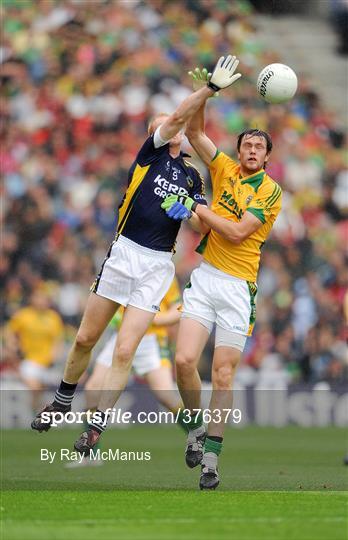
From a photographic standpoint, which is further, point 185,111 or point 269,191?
point 269,191

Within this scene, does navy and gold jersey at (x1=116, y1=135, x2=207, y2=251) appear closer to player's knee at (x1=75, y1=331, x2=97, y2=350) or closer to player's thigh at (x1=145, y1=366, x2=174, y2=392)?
Answer: player's knee at (x1=75, y1=331, x2=97, y2=350)

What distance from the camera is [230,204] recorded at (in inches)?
446

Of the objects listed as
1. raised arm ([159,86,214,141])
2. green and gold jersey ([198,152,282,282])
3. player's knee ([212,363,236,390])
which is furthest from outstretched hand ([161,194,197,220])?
player's knee ([212,363,236,390])

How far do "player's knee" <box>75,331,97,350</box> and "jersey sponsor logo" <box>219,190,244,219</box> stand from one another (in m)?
1.60

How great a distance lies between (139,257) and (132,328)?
639 millimetres

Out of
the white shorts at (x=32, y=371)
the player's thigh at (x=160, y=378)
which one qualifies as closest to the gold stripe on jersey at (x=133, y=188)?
the player's thigh at (x=160, y=378)

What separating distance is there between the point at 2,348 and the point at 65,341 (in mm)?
984

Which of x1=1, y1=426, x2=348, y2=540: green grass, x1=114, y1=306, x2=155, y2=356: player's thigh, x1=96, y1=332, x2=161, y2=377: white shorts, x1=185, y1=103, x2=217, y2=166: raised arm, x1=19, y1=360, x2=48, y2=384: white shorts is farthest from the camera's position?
x1=19, y1=360, x2=48, y2=384: white shorts

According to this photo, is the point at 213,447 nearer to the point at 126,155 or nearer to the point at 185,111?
the point at 185,111

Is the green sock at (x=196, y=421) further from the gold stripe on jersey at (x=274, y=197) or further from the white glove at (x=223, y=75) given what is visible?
the white glove at (x=223, y=75)

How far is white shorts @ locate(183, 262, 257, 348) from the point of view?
36.9 feet

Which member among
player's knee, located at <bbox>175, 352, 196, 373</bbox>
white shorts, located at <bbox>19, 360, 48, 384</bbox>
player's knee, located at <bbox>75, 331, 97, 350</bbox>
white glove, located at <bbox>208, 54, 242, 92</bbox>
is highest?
white glove, located at <bbox>208, 54, 242, 92</bbox>

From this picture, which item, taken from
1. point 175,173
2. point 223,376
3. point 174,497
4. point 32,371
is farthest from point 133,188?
point 32,371

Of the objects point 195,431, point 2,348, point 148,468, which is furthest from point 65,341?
point 195,431
